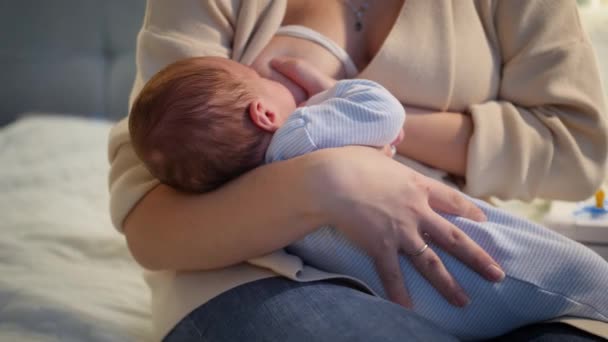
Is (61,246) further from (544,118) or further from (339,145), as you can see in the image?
(544,118)

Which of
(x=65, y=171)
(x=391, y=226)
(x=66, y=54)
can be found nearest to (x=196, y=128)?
(x=391, y=226)

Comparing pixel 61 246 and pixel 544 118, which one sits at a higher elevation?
pixel 544 118

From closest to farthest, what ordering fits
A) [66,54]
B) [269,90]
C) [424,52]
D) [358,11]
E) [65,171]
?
[269,90], [424,52], [358,11], [65,171], [66,54]

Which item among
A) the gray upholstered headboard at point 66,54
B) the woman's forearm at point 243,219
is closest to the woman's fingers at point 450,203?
the woman's forearm at point 243,219

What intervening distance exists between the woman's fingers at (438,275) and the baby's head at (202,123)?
0.86ft

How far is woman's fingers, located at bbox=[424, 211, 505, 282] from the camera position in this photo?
83 centimetres

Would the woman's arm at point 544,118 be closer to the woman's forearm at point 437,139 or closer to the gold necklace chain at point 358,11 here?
the woman's forearm at point 437,139

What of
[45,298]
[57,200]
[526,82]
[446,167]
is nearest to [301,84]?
[446,167]

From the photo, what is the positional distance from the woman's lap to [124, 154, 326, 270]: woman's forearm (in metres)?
0.05

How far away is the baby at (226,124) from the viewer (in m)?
0.87

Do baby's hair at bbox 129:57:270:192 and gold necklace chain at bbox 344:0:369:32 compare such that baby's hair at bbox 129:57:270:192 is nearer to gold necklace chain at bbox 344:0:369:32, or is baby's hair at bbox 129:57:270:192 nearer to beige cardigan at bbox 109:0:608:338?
beige cardigan at bbox 109:0:608:338

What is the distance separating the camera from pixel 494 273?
2.71 feet

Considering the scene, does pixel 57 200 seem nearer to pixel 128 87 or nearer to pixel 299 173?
pixel 128 87

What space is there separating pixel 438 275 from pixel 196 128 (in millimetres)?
362
